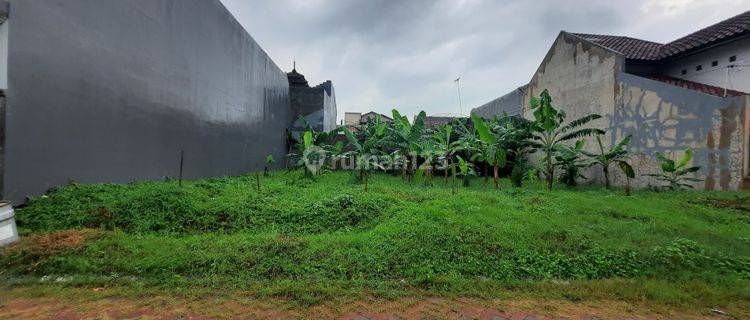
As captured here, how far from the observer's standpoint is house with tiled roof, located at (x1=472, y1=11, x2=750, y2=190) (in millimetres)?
7824

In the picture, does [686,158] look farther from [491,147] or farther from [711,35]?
[711,35]

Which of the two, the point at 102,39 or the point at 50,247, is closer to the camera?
the point at 50,247

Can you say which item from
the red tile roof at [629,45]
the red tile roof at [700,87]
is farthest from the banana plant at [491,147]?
the red tile roof at [629,45]

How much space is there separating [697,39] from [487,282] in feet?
41.5

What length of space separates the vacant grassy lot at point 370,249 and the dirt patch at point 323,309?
0.14 m

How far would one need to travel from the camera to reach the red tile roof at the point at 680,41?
950cm

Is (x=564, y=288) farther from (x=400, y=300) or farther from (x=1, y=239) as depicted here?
(x=1, y=239)

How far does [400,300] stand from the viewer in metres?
2.87

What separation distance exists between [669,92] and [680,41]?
4.47 meters

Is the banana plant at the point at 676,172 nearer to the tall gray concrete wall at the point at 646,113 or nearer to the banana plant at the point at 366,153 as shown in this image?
the tall gray concrete wall at the point at 646,113

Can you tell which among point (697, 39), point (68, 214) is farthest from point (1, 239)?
point (697, 39)

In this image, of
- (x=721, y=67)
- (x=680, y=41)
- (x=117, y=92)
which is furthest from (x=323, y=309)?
(x=680, y=41)

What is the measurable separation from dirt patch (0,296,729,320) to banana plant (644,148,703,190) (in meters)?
7.06

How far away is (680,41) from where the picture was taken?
451 inches
